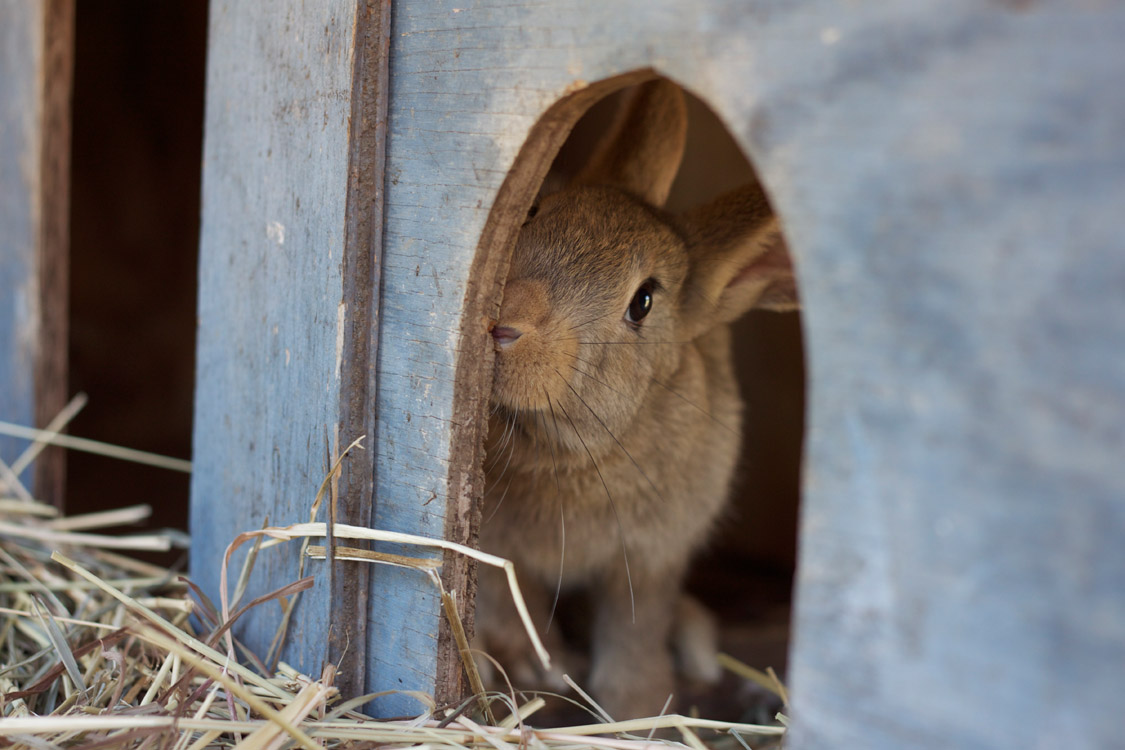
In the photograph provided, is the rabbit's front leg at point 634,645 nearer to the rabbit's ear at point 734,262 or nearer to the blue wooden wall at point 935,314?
the rabbit's ear at point 734,262

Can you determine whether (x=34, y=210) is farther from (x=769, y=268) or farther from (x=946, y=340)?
(x=946, y=340)

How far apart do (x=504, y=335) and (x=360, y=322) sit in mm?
307

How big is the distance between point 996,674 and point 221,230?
6.62ft

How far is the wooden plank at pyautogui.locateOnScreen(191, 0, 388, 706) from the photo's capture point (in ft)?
6.17

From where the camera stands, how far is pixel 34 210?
3.02 metres

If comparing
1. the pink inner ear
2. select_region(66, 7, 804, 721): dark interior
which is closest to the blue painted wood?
select_region(66, 7, 804, 721): dark interior

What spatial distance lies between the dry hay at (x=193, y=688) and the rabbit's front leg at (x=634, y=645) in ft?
1.34

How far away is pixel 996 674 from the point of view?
1109 millimetres

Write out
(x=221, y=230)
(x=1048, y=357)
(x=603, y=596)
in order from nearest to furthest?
(x=1048, y=357) → (x=221, y=230) → (x=603, y=596)

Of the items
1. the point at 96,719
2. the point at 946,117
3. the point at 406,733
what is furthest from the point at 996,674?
the point at 96,719

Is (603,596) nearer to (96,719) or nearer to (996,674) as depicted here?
(96,719)

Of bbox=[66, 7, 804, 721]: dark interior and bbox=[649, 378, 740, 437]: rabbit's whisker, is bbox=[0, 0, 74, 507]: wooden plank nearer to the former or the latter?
bbox=[66, 7, 804, 721]: dark interior

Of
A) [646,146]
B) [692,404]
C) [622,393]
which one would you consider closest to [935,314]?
[622,393]

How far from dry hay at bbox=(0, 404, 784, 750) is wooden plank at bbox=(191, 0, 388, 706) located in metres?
0.08
